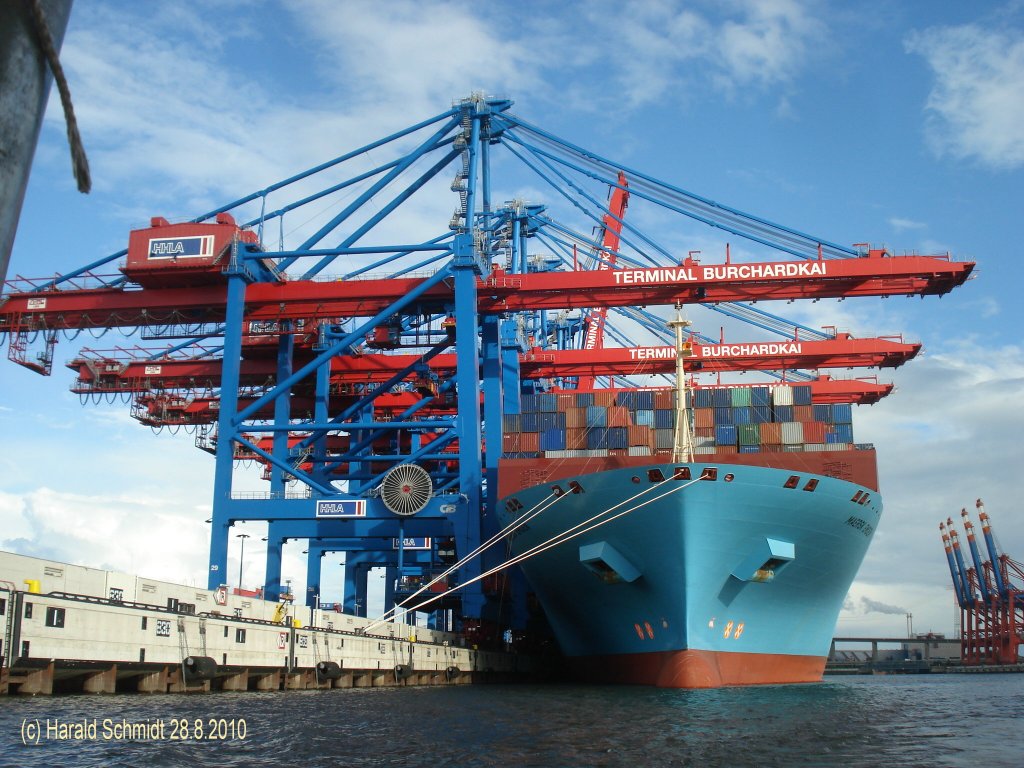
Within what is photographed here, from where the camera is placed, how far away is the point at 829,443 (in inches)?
1283

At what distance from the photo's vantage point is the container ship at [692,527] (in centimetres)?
2683

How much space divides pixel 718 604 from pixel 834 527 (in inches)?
188

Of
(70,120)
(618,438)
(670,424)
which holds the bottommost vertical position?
(70,120)

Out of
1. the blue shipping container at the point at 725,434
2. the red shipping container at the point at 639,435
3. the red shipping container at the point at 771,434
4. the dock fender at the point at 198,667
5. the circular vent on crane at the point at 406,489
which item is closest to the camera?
the dock fender at the point at 198,667

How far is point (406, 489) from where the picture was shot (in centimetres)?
3522

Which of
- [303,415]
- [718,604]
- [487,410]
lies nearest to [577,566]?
[718,604]

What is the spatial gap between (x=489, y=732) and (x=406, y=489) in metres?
19.2

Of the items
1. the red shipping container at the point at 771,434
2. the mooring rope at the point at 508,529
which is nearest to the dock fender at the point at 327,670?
the mooring rope at the point at 508,529

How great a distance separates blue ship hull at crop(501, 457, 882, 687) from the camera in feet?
87.6

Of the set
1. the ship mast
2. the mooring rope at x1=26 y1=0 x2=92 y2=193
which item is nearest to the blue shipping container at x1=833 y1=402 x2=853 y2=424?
the ship mast

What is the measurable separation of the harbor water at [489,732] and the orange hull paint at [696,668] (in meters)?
2.62

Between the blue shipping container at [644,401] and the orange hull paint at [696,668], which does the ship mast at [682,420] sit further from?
the orange hull paint at [696,668]

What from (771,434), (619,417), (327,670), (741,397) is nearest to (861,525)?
(771,434)

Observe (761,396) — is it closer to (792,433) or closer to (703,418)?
(792,433)
